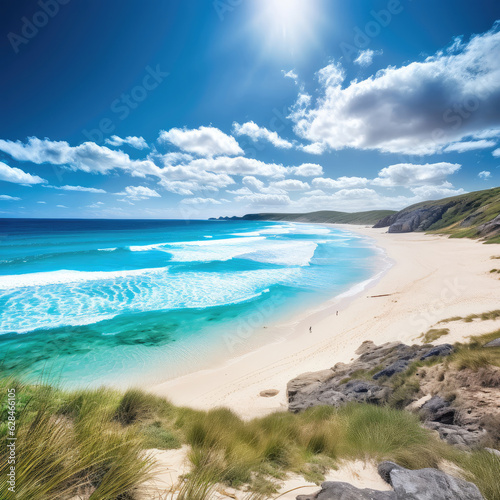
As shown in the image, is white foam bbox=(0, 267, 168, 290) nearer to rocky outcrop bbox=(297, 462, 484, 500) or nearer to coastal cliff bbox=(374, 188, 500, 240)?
rocky outcrop bbox=(297, 462, 484, 500)

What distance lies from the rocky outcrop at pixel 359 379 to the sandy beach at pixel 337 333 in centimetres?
76

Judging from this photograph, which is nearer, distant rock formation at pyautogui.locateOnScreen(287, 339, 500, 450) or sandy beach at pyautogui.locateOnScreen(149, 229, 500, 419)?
distant rock formation at pyautogui.locateOnScreen(287, 339, 500, 450)

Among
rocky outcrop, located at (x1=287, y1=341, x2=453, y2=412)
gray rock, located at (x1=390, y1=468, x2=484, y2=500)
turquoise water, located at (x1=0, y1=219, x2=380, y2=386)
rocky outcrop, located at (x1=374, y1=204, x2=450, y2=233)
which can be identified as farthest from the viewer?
rocky outcrop, located at (x1=374, y1=204, x2=450, y2=233)

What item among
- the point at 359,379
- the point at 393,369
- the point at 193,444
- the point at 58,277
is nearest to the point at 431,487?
the point at 193,444

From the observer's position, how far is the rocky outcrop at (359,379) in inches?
254

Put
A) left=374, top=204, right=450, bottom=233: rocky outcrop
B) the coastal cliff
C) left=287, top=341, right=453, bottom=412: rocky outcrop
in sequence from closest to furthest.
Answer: left=287, top=341, right=453, bottom=412: rocky outcrop < the coastal cliff < left=374, top=204, right=450, bottom=233: rocky outcrop

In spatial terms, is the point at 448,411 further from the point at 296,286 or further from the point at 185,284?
the point at 185,284

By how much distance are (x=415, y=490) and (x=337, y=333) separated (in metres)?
11.1

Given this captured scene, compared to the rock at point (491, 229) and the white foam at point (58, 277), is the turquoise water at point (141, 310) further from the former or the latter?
the rock at point (491, 229)

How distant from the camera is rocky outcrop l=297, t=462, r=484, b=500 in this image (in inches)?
100

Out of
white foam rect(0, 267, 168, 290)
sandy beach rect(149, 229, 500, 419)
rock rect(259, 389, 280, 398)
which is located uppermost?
white foam rect(0, 267, 168, 290)

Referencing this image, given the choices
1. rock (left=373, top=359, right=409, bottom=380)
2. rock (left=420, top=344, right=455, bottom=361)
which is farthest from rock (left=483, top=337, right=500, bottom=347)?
rock (left=373, top=359, right=409, bottom=380)

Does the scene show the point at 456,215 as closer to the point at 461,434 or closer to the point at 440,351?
the point at 440,351

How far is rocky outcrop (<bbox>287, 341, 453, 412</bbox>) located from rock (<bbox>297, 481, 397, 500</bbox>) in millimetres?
3686
